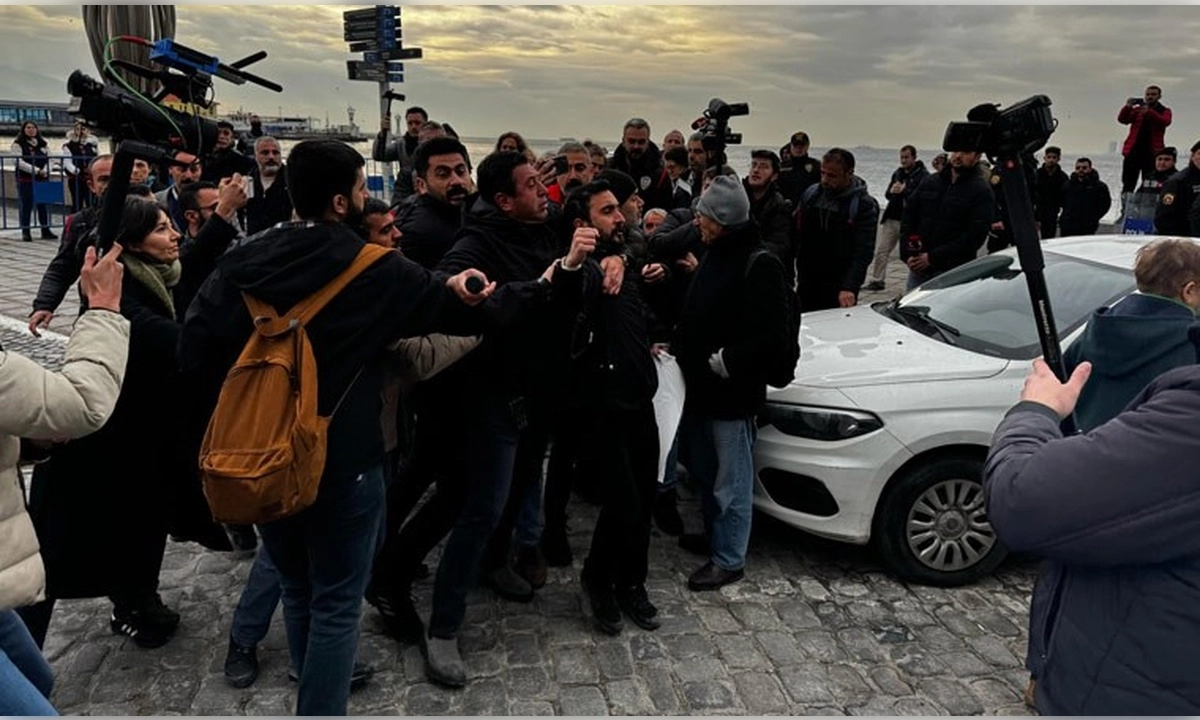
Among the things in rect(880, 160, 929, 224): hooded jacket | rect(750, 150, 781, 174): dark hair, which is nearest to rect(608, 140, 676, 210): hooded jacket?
rect(750, 150, 781, 174): dark hair

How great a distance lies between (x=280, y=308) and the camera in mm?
2164

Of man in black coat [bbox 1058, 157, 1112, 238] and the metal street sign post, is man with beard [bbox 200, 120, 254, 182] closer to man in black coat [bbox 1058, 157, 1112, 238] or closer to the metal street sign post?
the metal street sign post

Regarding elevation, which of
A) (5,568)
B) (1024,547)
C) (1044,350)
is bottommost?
(5,568)

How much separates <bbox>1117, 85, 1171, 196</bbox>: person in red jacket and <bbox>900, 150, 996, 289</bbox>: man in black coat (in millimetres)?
7837

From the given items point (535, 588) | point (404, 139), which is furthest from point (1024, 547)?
point (404, 139)

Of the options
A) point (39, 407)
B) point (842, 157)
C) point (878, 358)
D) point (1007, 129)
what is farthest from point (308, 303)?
point (842, 157)

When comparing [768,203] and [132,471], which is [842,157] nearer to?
[768,203]

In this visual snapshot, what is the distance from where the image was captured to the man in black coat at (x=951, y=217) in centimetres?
615

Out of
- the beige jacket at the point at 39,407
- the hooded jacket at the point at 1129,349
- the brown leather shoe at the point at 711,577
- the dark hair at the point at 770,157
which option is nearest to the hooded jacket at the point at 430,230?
the beige jacket at the point at 39,407

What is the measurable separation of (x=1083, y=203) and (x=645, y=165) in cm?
898

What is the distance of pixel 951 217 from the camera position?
6246mm

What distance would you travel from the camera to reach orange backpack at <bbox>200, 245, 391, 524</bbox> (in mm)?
2152

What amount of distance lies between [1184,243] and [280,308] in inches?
106

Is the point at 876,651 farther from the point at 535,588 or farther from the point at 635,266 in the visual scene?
the point at 635,266
